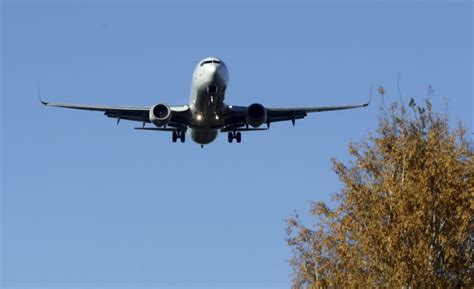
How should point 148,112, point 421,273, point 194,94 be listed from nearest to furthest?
point 421,273, point 194,94, point 148,112

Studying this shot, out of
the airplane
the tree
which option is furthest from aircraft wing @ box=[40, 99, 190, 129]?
the tree

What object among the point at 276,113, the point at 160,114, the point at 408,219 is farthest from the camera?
the point at 276,113

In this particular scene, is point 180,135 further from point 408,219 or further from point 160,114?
point 408,219

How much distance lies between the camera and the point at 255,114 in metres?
56.2

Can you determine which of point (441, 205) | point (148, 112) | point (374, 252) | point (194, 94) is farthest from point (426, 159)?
point (148, 112)

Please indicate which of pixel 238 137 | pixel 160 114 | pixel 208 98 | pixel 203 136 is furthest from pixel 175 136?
pixel 208 98

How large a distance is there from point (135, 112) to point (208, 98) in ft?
27.2

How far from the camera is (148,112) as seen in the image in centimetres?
6112

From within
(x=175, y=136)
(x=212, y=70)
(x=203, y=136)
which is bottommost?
(x=203, y=136)

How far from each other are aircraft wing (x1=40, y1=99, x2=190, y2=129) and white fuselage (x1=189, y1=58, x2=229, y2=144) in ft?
2.28

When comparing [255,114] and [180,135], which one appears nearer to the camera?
[255,114]

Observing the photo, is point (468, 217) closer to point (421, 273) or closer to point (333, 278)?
point (421, 273)

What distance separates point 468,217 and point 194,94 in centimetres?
2868

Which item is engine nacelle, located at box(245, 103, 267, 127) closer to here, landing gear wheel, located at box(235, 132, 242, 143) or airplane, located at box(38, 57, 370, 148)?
airplane, located at box(38, 57, 370, 148)
